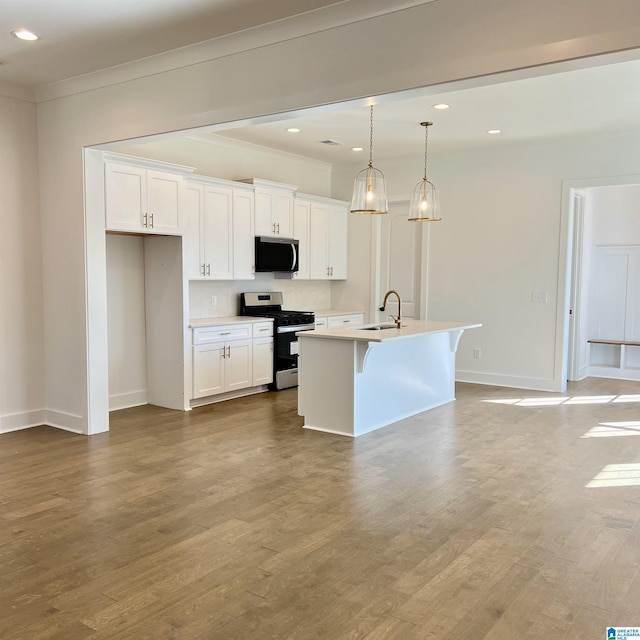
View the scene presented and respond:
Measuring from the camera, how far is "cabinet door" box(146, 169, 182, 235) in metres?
5.46

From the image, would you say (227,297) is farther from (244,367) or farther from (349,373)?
(349,373)

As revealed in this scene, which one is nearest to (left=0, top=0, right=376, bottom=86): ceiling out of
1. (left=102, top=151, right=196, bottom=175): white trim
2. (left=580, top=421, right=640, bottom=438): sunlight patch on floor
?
(left=102, top=151, right=196, bottom=175): white trim

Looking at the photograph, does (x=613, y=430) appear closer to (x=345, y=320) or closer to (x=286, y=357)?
(x=286, y=357)

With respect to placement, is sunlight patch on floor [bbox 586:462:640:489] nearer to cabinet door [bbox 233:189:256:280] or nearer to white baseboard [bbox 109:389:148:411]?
cabinet door [bbox 233:189:256:280]

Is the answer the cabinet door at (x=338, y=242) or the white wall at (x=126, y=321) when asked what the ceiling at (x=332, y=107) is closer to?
the cabinet door at (x=338, y=242)

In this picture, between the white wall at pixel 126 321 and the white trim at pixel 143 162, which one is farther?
the white wall at pixel 126 321

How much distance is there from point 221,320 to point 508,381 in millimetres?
3531

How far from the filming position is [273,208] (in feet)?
23.1

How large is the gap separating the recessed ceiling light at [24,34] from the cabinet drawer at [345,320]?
181 inches

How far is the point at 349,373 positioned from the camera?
16.2 ft

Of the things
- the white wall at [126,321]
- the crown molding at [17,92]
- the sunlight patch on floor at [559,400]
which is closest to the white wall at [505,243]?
the sunlight patch on floor at [559,400]

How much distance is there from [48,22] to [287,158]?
14.1 ft

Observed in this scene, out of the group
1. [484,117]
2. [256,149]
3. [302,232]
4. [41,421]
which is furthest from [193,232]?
[484,117]

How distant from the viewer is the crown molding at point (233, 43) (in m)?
3.23
